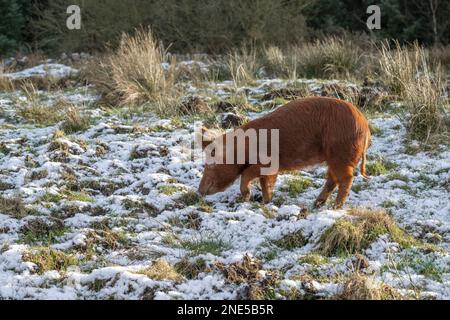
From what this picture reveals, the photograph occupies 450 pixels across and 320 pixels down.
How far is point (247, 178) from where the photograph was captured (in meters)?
5.60

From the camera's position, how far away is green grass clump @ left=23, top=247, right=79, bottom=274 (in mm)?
4293

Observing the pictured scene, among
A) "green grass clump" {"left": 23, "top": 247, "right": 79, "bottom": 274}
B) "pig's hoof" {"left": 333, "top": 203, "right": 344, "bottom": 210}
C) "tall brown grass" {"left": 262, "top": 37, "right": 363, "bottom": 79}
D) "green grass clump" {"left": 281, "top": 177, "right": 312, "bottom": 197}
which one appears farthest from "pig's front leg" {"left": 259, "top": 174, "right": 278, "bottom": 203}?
"tall brown grass" {"left": 262, "top": 37, "right": 363, "bottom": 79}

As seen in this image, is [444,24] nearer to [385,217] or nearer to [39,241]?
[385,217]

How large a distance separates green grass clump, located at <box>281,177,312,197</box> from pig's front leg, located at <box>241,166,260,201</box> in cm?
49

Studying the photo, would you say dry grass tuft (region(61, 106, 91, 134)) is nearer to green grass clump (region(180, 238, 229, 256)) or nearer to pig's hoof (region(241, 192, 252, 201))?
pig's hoof (region(241, 192, 252, 201))

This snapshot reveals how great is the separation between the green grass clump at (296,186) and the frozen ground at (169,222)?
0.17 feet

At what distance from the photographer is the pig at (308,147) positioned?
5234 millimetres

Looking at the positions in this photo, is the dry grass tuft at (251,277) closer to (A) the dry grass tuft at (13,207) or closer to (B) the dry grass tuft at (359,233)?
(B) the dry grass tuft at (359,233)

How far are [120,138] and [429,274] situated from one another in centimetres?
422

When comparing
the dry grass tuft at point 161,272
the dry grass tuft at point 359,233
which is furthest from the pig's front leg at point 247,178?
the dry grass tuft at point 161,272

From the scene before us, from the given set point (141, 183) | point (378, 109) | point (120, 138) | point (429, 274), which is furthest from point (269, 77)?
point (429, 274)

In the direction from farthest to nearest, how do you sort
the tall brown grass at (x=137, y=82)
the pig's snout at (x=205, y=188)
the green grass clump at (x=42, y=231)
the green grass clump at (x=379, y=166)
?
the tall brown grass at (x=137, y=82) < the green grass clump at (x=379, y=166) < the pig's snout at (x=205, y=188) < the green grass clump at (x=42, y=231)

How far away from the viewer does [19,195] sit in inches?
223

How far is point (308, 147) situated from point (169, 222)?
1.38 meters
